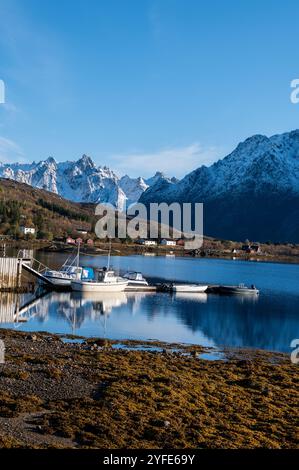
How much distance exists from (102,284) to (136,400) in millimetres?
51824

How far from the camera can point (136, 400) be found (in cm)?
2144

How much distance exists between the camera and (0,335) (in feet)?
118

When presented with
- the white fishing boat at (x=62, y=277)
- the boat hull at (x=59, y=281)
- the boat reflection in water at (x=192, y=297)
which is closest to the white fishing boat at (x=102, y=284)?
the boat hull at (x=59, y=281)

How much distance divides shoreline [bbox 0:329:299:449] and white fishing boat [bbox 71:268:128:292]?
37132 mm

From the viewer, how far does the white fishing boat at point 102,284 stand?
Result: 234 ft

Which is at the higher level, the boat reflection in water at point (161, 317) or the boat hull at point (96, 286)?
the boat hull at point (96, 286)

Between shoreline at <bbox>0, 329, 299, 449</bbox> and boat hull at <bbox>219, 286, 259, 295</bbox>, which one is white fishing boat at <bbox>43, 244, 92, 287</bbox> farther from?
shoreline at <bbox>0, 329, 299, 449</bbox>

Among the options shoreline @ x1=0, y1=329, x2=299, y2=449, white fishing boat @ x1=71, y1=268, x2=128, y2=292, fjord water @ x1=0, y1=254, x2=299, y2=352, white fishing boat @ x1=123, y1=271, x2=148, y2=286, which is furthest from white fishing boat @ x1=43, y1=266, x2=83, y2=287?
shoreline @ x1=0, y1=329, x2=299, y2=449

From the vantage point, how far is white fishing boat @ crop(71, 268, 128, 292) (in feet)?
234

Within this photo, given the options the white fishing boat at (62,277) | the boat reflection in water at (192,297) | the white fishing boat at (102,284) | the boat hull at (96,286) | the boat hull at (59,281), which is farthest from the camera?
the boat reflection in water at (192,297)

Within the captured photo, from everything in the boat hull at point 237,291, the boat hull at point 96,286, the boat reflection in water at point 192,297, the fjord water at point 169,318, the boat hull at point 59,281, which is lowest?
the fjord water at point 169,318

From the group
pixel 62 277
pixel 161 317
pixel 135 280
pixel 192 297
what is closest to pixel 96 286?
pixel 62 277

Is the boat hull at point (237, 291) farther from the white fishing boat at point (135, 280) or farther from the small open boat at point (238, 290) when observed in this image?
the white fishing boat at point (135, 280)

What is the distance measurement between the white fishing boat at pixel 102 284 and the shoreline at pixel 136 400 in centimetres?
3713
